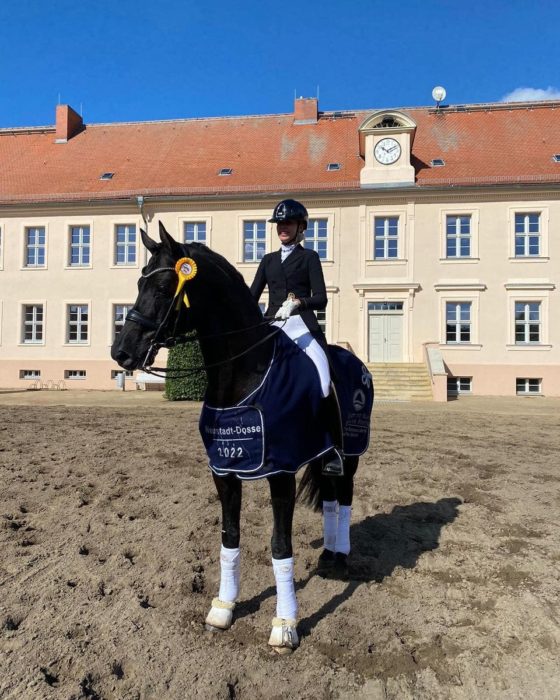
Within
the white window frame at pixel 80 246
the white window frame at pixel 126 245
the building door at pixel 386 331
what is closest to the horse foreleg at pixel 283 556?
the building door at pixel 386 331

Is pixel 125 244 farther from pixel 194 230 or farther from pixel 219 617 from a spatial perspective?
pixel 219 617

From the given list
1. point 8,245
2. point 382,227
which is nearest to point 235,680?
point 382,227

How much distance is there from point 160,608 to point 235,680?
0.79 m

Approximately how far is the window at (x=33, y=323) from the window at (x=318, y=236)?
39.9ft

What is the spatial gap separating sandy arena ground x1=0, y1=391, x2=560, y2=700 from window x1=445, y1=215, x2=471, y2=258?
48.7 feet

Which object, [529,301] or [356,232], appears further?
[356,232]

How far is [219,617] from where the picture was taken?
2822 millimetres

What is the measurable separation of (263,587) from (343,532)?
28.7 inches

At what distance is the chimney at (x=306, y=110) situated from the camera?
81.2 feet

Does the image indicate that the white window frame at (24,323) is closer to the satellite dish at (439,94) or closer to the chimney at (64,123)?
the chimney at (64,123)

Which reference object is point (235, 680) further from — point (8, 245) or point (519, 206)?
point (8, 245)

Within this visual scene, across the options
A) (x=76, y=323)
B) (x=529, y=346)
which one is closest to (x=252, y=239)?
(x=76, y=323)

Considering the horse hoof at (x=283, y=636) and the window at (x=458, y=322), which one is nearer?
the horse hoof at (x=283, y=636)

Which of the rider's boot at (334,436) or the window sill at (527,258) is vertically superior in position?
the window sill at (527,258)
